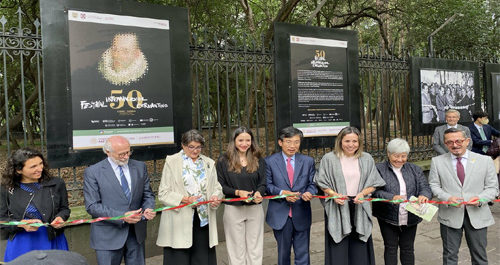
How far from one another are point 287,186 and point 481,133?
4772 mm

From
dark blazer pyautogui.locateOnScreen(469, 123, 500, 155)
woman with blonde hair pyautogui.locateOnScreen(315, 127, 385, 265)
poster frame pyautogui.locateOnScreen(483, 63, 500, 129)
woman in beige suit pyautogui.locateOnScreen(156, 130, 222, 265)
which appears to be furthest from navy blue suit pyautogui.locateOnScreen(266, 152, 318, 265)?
poster frame pyautogui.locateOnScreen(483, 63, 500, 129)

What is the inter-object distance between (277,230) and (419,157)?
17.5ft

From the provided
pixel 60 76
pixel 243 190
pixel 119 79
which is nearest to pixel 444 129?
pixel 243 190

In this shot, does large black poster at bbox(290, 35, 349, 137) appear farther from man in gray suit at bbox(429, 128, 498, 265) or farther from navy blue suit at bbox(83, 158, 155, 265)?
navy blue suit at bbox(83, 158, 155, 265)

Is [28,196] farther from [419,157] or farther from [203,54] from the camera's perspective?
[419,157]

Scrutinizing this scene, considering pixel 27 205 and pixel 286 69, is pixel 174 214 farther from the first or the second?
pixel 286 69

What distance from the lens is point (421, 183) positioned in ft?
12.1

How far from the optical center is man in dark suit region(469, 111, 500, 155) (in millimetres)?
6645

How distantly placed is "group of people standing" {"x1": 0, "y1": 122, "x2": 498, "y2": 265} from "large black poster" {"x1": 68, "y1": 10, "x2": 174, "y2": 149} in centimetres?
132

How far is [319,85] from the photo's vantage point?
6223 millimetres

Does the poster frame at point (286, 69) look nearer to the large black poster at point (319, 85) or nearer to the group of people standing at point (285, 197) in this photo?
the large black poster at point (319, 85)

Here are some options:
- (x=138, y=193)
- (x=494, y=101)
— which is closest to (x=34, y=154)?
(x=138, y=193)

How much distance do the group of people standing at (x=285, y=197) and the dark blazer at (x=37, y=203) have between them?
7cm

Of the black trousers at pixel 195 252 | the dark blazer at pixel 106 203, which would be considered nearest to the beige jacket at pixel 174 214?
the black trousers at pixel 195 252
